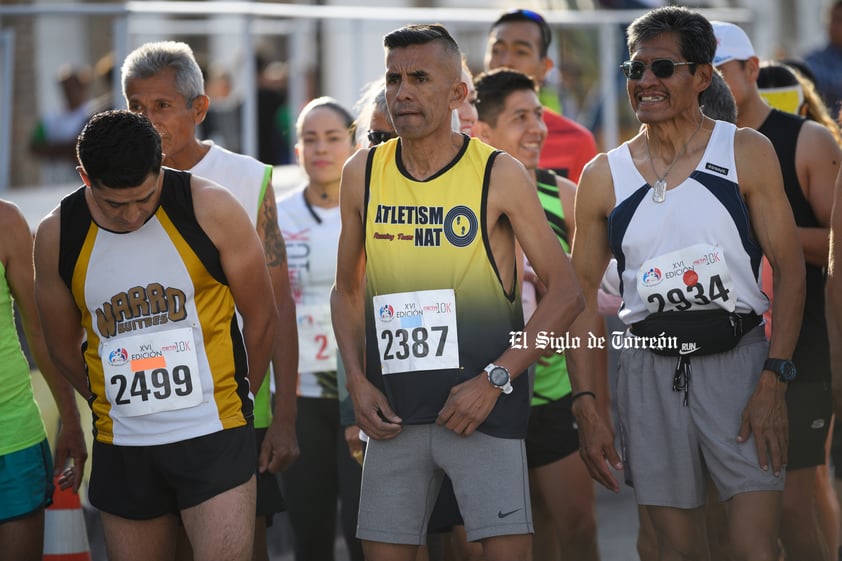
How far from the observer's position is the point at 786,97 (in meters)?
6.55

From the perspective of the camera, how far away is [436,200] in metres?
4.55

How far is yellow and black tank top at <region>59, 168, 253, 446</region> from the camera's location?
15.0 ft

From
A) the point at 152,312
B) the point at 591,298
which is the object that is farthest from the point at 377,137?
the point at 152,312

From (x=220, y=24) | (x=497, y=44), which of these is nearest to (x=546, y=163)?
(x=497, y=44)

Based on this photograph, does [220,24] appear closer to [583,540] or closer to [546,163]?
[546,163]

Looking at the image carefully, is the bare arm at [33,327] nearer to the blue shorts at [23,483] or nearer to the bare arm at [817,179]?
the blue shorts at [23,483]

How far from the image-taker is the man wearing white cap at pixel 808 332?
17.9 ft

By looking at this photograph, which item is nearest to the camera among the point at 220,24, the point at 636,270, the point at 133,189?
the point at 133,189

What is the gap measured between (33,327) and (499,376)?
75.4 inches

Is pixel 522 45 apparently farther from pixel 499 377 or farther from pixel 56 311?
pixel 56 311

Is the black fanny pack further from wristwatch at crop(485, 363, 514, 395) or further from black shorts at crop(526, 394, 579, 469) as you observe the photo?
black shorts at crop(526, 394, 579, 469)

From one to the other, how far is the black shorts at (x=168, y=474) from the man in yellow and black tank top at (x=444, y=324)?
45 centimetres

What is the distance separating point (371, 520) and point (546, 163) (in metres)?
3.01

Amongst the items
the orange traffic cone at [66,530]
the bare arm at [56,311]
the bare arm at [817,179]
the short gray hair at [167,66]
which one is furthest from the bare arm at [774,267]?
the orange traffic cone at [66,530]
